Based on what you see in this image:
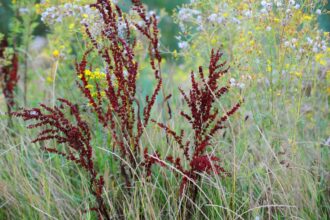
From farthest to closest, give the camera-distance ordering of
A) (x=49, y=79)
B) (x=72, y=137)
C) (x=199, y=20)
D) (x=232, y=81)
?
(x=49, y=79) < (x=199, y=20) < (x=232, y=81) < (x=72, y=137)

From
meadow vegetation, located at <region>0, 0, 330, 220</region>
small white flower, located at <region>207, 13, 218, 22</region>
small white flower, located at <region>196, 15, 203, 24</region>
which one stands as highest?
small white flower, located at <region>207, 13, 218, 22</region>

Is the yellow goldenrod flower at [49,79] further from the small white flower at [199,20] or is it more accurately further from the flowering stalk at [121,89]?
the flowering stalk at [121,89]

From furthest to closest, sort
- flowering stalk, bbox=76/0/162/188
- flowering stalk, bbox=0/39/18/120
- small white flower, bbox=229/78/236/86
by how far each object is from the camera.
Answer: flowering stalk, bbox=0/39/18/120, small white flower, bbox=229/78/236/86, flowering stalk, bbox=76/0/162/188

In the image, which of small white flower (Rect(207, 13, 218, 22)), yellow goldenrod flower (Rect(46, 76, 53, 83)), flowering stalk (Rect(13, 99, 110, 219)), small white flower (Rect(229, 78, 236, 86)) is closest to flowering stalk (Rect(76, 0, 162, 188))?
flowering stalk (Rect(13, 99, 110, 219))

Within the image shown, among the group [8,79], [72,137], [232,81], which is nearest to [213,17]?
[232,81]

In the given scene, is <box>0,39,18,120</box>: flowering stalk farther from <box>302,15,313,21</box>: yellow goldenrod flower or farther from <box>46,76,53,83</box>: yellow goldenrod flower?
<box>302,15,313,21</box>: yellow goldenrod flower

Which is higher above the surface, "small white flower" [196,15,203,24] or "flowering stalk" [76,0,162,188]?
"small white flower" [196,15,203,24]

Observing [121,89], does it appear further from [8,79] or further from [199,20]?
[8,79]

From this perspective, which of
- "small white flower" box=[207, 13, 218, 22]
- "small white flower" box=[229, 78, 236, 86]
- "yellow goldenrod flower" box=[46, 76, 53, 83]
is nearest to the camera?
"small white flower" box=[229, 78, 236, 86]

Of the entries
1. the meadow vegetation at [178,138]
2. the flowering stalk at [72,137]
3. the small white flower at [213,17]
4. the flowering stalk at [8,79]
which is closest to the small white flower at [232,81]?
the meadow vegetation at [178,138]

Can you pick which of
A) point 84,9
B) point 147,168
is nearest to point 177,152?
point 147,168

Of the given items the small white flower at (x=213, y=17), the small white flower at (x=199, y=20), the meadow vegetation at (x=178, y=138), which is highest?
the small white flower at (x=213, y=17)

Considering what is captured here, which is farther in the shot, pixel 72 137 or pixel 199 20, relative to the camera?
pixel 199 20

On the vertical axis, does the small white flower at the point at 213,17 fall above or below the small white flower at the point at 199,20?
above
